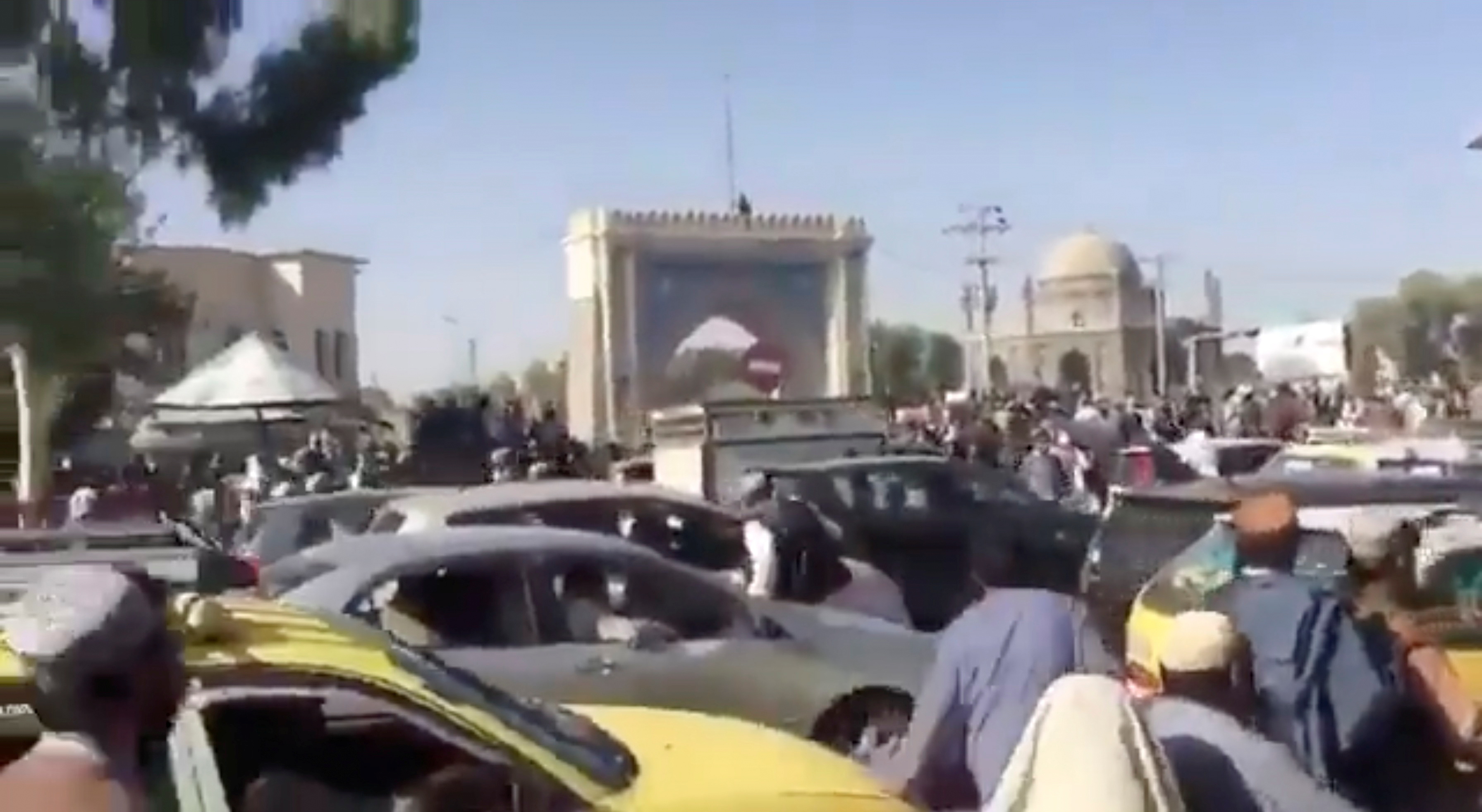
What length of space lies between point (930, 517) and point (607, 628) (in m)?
7.52

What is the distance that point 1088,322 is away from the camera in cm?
9556

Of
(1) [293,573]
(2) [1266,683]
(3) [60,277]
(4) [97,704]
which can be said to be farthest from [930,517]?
(4) [97,704]

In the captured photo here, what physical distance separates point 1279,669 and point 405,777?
1.95 meters

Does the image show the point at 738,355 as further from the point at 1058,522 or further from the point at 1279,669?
the point at 1279,669

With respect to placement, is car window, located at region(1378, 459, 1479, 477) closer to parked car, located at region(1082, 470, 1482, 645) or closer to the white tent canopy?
parked car, located at region(1082, 470, 1482, 645)

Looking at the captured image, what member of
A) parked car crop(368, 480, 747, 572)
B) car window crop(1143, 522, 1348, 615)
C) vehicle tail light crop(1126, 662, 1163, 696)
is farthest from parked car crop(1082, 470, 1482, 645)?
parked car crop(368, 480, 747, 572)

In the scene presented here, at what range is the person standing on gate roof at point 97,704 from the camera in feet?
9.63

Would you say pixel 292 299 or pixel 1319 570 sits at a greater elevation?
pixel 292 299

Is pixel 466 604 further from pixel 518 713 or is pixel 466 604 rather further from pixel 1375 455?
pixel 1375 455

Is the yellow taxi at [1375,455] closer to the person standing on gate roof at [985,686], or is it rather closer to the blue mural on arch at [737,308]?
the person standing on gate roof at [985,686]

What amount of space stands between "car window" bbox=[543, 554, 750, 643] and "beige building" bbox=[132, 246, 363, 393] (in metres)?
39.5

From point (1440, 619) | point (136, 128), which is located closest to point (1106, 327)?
point (136, 128)

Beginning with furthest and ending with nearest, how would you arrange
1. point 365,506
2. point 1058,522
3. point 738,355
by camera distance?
point 738,355 < point 1058,522 < point 365,506

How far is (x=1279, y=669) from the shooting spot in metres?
4.82
